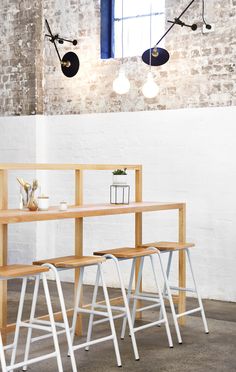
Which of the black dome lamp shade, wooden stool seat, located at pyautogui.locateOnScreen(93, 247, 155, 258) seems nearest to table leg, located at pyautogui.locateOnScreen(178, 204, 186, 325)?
wooden stool seat, located at pyautogui.locateOnScreen(93, 247, 155, 258)

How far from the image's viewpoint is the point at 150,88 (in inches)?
299

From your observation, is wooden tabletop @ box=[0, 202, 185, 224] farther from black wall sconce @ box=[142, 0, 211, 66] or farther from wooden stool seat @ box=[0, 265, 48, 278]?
black wall sconce @ box=[142, 0, 211, 66]

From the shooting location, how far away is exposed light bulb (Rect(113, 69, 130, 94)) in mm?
7633

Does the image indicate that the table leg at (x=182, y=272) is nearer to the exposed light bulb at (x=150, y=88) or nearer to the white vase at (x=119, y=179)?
the white vase at (x=119, y=179)

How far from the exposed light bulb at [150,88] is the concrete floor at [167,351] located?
237cm

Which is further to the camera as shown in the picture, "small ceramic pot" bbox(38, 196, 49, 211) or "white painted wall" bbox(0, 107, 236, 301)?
"white painted wall" bbox(0, 107, 236, 301)

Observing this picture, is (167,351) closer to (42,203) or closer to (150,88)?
(42,203)

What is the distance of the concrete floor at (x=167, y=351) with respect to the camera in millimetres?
4948

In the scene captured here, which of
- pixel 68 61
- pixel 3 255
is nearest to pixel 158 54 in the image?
pixel 68 61

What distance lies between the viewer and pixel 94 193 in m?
8.34

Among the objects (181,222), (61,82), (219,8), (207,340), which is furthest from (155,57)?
(207,340)

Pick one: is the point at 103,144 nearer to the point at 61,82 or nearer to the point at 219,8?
the point at 61,82

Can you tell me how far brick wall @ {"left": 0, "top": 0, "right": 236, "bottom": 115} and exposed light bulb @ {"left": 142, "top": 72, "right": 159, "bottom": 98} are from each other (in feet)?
0.79

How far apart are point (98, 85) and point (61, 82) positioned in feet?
1.78
